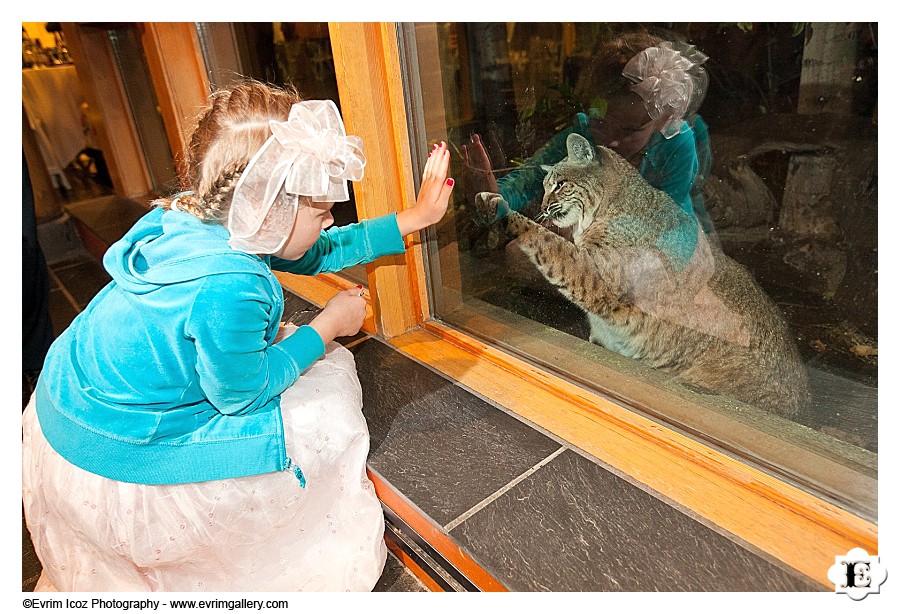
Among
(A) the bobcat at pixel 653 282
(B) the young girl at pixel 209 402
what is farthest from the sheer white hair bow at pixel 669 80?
(B) the young girl at pixel 209 402

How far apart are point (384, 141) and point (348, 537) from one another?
89 cm

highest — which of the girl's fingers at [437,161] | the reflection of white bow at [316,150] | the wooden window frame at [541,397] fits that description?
the reflection of white bow at [316,150]

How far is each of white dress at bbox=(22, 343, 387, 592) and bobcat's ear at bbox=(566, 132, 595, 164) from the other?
27.4 inches

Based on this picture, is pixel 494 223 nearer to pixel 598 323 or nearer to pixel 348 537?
pixel 598 323

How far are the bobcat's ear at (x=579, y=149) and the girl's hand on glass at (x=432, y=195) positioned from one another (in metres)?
0.27

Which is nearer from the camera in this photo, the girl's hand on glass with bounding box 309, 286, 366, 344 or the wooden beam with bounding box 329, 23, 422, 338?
the girl's hand on glass with bounding box 309, 286, 366, 344

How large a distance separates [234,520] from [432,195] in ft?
2.52

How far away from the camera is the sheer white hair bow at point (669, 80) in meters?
0.95

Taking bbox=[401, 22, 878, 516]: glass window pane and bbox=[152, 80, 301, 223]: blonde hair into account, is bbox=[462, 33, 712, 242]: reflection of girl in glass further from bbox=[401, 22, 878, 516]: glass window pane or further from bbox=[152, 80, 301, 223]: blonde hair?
bbox=[152, 80, 301, 223]: blonde hair

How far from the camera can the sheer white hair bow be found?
950 mm

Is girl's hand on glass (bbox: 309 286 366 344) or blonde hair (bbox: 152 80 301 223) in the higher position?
blonde hair (bbox: 152 80 301 223)

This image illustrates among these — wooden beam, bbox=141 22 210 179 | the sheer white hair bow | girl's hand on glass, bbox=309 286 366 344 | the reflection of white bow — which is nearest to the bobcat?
the sheer white hair bow

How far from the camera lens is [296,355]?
1031 millimetres

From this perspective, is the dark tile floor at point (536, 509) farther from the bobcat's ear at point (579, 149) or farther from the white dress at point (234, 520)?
the bobcat's ear at point (579, 149)
